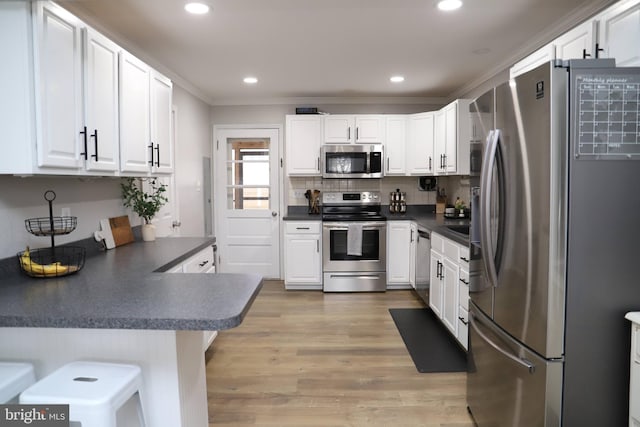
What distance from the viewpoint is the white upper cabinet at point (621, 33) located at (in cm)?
165

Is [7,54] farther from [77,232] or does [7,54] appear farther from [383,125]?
[383,125]

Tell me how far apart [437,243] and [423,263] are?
589mm

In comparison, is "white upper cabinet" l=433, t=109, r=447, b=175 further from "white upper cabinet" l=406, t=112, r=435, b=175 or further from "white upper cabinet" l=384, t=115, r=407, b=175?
"white upper cabinet" l=384, t=115, r=407, b=175

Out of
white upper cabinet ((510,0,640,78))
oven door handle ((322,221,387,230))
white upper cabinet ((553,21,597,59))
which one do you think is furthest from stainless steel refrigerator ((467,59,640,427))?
oven door handle ((322,221,387,230))

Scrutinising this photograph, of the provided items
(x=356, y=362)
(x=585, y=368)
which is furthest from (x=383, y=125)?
(x=585, y=368)

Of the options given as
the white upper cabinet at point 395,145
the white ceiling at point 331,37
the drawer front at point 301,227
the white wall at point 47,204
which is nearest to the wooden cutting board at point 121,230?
the white wall at point 47,204

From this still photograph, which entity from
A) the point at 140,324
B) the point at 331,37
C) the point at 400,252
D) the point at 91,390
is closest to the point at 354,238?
the point at 400,252

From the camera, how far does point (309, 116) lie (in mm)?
4898

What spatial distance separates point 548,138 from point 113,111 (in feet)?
7.32

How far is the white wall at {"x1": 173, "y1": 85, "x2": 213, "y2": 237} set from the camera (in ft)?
13.6

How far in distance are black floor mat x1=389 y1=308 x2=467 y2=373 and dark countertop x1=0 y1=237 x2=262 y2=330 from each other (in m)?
1.81

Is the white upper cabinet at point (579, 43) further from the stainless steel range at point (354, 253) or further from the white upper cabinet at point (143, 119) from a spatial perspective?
the stainless steel range at point (354, 253)

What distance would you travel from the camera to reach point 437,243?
362 centimetres

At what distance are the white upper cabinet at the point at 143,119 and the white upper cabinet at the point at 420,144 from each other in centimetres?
296
